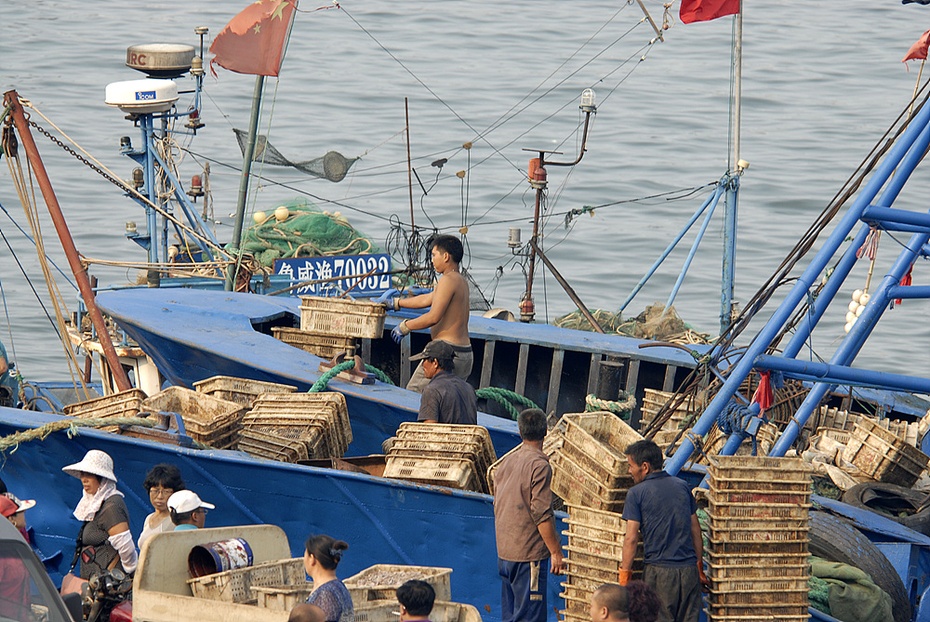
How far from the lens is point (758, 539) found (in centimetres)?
824

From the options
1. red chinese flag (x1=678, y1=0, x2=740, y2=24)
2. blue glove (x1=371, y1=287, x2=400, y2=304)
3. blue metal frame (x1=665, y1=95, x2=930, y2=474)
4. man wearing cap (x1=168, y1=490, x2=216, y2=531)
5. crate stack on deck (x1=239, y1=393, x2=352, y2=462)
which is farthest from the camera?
red chinese flag (x1=678, y1=0, x2=740, y2=24)

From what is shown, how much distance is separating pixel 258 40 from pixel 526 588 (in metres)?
7.11

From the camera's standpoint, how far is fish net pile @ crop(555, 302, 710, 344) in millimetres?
14547

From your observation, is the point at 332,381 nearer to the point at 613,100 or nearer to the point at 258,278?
the point at 258,278

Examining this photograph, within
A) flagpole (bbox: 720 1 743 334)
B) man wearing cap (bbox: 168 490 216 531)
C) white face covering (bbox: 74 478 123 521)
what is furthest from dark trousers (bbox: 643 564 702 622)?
flagpole (bbox: 720 1 743 334)

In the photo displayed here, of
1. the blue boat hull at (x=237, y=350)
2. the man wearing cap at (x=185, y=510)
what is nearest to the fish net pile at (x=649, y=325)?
the blue boat hull at (x=237, y=350)

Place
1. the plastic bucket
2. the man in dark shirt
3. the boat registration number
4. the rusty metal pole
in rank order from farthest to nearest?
1. the boat registration number
2. the rusty metal pole
3. the man in dark shirt
4. the plastic bucket

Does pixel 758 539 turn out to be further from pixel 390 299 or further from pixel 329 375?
pixel 390 299

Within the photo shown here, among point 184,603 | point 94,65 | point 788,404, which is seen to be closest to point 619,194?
point 94,65

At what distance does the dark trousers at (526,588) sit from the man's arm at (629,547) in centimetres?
61

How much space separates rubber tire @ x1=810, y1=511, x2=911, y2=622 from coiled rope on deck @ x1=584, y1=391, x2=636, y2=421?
2425 millimetres

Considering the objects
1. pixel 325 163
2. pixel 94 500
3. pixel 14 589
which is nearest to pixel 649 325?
pixel 325 163

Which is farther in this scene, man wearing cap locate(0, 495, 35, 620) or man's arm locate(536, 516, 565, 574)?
man's arm locate(536, 516, 565, 574)

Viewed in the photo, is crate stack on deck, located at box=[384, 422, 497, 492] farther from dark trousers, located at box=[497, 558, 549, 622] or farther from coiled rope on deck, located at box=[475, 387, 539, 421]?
coiled rope on deck, located at box=[475, 387, 539, 421]
